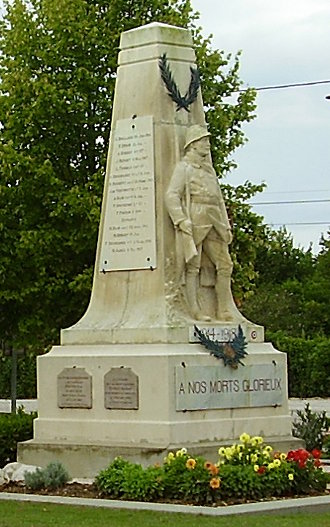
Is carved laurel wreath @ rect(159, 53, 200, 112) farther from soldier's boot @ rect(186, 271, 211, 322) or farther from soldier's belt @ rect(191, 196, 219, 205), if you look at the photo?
Answer: soldier's boot @ rect(186, 271, 211, 322)

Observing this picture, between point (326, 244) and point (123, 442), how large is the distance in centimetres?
4518

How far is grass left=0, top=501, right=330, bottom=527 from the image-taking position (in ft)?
46.1

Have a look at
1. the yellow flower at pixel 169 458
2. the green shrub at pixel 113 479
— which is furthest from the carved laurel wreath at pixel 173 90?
the green shrub at pixel 113 479

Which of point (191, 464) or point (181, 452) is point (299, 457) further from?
point (191, 464)

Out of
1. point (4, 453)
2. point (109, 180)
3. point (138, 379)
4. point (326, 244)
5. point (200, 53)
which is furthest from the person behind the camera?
point (326, 244)

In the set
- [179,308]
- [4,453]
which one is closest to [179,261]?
[179,308]

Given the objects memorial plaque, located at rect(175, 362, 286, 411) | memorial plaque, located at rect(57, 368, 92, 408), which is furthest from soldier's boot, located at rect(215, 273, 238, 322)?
memorial plaque, located at rect(57, 368, 92, 408)

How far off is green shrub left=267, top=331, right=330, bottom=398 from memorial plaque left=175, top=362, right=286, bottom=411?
30.4 m

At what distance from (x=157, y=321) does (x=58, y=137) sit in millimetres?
9176

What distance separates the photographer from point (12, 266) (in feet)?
84.6

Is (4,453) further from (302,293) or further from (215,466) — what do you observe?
(302,293)

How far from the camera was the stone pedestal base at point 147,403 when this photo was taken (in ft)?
57.2

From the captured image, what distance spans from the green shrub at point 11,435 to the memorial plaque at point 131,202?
332 centimetres

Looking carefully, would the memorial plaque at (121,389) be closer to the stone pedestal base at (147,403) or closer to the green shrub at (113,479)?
the stone pedestal base at (147,403)
